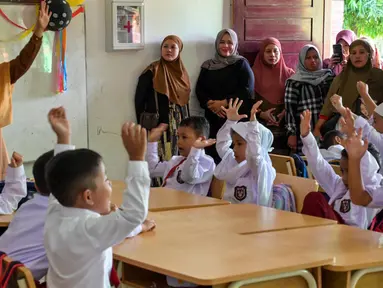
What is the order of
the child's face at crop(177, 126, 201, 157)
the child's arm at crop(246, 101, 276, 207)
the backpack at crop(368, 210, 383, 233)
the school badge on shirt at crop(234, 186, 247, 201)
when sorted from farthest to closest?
1. the child's face at crop(177, 126, 201, 157)
2. the school badge on shirt at crop(234, 186, 247, 201)
3. the child's arm at crop(246, 101, 276, 207)
4. the backpack at crop(368, 210, 383, 233)

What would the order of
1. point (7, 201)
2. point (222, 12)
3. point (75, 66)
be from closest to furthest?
point (7, 201) < point (75, 66) < point (222, 12)

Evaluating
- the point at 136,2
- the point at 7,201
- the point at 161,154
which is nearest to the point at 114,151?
the point at 161,154

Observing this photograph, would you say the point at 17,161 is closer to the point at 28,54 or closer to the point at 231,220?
the point at 231,220

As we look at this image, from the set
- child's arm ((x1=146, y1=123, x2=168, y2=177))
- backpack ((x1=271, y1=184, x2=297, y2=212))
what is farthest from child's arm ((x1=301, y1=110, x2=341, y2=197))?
child's arm ((x1=146, y1=123, x2=168, y2=177))

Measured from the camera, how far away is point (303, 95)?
6.51 meters

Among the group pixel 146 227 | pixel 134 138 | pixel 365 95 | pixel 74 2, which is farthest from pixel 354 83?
pixel 134 138

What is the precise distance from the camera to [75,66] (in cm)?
626

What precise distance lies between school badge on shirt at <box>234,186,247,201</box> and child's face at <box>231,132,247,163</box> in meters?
0.19

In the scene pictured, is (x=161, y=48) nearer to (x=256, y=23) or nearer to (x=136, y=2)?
(x=136, y=2)

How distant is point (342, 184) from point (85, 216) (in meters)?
1.86

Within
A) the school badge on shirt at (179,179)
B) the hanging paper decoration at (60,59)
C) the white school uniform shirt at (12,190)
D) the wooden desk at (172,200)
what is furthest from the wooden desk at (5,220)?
the hanging paper decoration at (60,59)

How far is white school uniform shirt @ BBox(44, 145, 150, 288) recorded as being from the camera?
7.64ft

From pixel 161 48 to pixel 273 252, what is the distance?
13.2ft

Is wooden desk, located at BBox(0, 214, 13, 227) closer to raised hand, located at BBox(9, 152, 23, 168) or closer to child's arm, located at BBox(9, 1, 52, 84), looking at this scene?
raised hand, located at BBox(9, 152, 23, 168)
